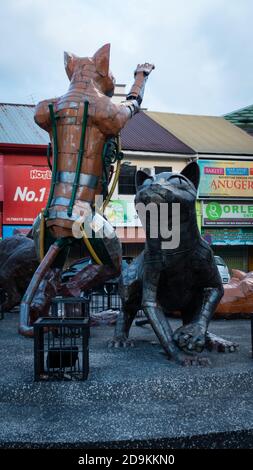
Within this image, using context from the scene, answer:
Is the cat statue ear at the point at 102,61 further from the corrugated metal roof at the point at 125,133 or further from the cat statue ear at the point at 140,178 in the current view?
the corrugated metal roof at the point at 125,133

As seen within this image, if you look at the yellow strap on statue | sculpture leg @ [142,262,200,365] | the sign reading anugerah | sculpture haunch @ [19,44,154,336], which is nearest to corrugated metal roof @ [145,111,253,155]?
the sign reading anugerah

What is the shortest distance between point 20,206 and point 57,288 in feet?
30.1

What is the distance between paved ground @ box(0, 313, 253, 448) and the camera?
2523mm

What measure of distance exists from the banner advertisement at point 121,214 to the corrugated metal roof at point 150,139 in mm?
1658

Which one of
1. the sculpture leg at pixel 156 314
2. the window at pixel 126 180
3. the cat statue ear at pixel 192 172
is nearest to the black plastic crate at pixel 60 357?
the sculpture leg at pixel 156 314

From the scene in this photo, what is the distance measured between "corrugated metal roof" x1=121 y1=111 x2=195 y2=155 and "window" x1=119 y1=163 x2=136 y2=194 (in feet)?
1.97

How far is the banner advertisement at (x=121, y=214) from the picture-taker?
15.5 meters

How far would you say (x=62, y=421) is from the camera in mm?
2717

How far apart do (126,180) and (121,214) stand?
1.08 m

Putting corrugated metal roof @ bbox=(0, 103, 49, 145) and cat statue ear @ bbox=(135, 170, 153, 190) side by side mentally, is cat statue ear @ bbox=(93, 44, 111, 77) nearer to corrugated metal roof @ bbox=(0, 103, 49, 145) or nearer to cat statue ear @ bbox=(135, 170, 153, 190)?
cat statue ear @ bbox=(135, 170, 153, 190)

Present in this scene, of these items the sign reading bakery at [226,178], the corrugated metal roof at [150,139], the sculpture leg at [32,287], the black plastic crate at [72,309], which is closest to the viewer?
the sculpture leg at [32,287]

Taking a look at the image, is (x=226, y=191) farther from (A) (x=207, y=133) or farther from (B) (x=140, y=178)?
(B) (x=140, y=178)
